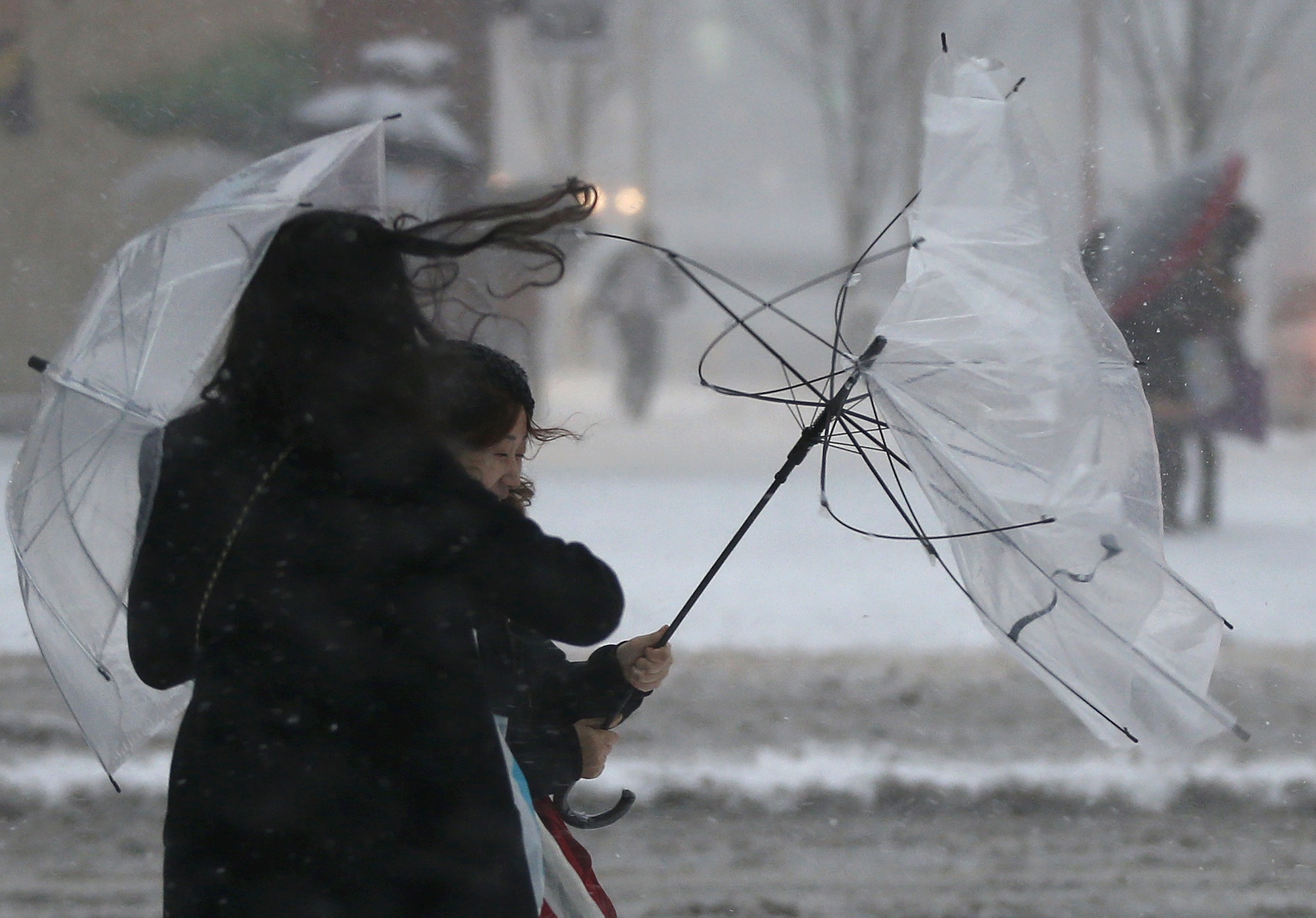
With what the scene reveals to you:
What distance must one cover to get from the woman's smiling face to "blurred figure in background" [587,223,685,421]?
771 cm

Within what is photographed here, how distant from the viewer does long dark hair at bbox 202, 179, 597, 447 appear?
1507 millimetres

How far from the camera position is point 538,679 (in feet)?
6.42

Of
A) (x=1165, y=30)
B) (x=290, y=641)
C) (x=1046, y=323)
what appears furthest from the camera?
(x=1165, y=30)

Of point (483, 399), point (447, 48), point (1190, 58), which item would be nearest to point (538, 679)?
point (483, 399)

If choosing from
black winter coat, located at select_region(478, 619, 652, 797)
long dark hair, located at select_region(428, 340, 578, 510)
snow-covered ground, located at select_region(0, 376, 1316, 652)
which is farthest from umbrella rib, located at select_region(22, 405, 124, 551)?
snow-covered ground, located at select_region(0, 376, 1316, 652)

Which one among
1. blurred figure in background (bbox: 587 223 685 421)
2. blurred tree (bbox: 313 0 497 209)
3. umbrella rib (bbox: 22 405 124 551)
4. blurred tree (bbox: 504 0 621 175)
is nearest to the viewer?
umbrella rib (bbox: 22 405 124 551)

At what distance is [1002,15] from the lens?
886 cm

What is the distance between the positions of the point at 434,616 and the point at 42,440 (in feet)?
2.52

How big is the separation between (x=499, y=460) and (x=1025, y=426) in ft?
2.33

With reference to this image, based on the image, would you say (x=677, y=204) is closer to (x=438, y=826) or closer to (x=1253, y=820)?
(x=1253, y=820)

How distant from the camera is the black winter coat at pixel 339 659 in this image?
150 cm

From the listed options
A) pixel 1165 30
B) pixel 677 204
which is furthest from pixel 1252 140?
pixel 677 204

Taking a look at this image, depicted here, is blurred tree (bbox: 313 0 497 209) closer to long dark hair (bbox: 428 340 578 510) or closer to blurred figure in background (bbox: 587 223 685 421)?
blurred figure in background (bbox: 587 223 685 421)

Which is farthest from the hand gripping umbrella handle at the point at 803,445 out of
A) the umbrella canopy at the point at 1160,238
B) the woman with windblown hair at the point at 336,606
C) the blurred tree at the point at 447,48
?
the blurred tree at the point at 447,48
